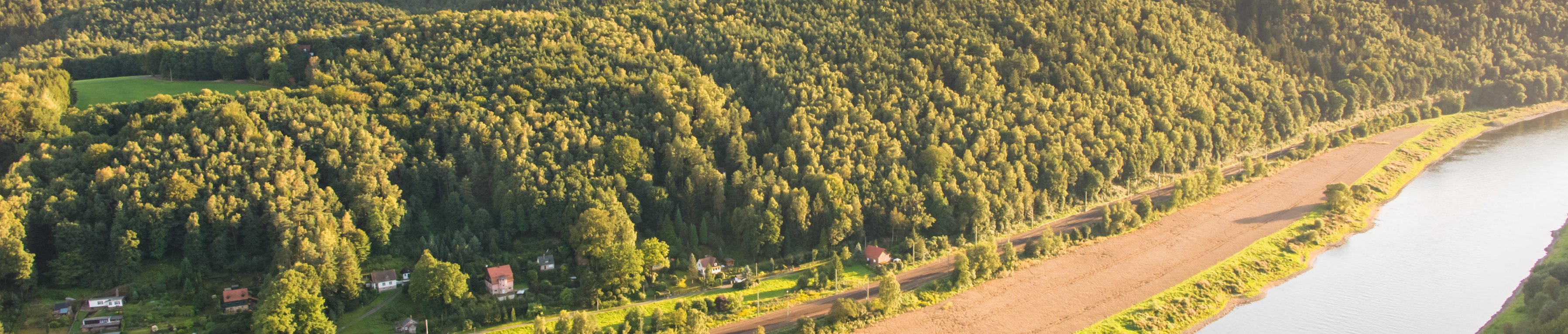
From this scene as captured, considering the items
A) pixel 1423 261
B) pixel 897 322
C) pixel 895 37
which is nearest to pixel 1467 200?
pixel 1423 261

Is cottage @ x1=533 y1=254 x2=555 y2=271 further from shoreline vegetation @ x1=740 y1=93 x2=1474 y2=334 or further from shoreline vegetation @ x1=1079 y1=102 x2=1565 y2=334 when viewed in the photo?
shoreline vegetation @ x1=1079 y1=102 x2=1565 y2=334

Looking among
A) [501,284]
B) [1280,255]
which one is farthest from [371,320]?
[1280,255]

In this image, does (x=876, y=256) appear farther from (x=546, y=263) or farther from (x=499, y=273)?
(x=499, y=273)

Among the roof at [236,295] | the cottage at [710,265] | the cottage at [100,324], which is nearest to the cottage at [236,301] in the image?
the roof at [236,295]

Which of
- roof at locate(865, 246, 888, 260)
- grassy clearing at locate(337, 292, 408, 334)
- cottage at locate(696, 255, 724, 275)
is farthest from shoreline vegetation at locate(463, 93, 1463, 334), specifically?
grassy clearing at locate(337, 292, 408, 334)

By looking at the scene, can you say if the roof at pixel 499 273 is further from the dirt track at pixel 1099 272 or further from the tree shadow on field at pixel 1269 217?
the tree shadow on field at pixel 1269 217
